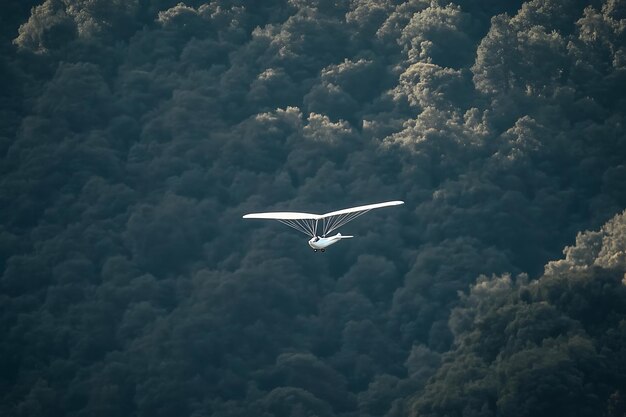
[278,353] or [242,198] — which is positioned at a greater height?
[242,198]

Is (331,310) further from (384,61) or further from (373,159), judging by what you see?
(384,61)

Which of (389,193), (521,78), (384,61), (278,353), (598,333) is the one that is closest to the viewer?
(598,333)

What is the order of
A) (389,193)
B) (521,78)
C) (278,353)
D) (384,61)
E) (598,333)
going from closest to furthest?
(598,333) < (278,353) < (389,193) < (521,78) < (384,61)

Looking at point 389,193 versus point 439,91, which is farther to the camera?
point 439,91

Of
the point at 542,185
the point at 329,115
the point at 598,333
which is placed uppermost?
the point at 329,115

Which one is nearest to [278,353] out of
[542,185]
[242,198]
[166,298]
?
[166,298]

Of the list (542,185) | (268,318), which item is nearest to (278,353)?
(268,318)
